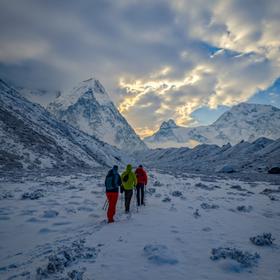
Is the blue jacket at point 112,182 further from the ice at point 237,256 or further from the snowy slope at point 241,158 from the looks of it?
the snowy slope at point 241,158

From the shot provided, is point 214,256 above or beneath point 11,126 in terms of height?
beneath

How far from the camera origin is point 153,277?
5449 mm

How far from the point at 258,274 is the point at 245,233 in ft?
10.9

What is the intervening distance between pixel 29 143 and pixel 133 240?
158 feet

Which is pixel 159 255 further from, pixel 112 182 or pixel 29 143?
pixel 29 143

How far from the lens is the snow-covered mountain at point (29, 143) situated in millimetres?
42719

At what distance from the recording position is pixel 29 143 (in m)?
51.0

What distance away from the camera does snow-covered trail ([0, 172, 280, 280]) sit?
5750 millimetres

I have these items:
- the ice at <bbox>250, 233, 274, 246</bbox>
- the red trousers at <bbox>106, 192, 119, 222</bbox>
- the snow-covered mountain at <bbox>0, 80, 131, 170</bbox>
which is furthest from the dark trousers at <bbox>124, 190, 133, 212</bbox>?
the snow-covered mountain at <bbox>0, 80, 131, 170</bbox>

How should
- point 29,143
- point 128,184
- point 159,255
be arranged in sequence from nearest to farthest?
point 159,255, point 128,184, point 29,143

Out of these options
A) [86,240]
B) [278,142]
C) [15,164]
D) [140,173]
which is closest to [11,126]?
[15,164]

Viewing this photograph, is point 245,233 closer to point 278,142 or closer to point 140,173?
point 140,173

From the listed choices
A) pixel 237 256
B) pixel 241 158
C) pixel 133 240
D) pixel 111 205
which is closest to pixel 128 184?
pixel 111 205

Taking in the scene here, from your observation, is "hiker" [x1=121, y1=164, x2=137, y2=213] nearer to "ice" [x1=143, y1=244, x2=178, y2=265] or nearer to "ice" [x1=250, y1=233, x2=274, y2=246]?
"ice" [x1=143, y1=244, x2=178, y2=265]
